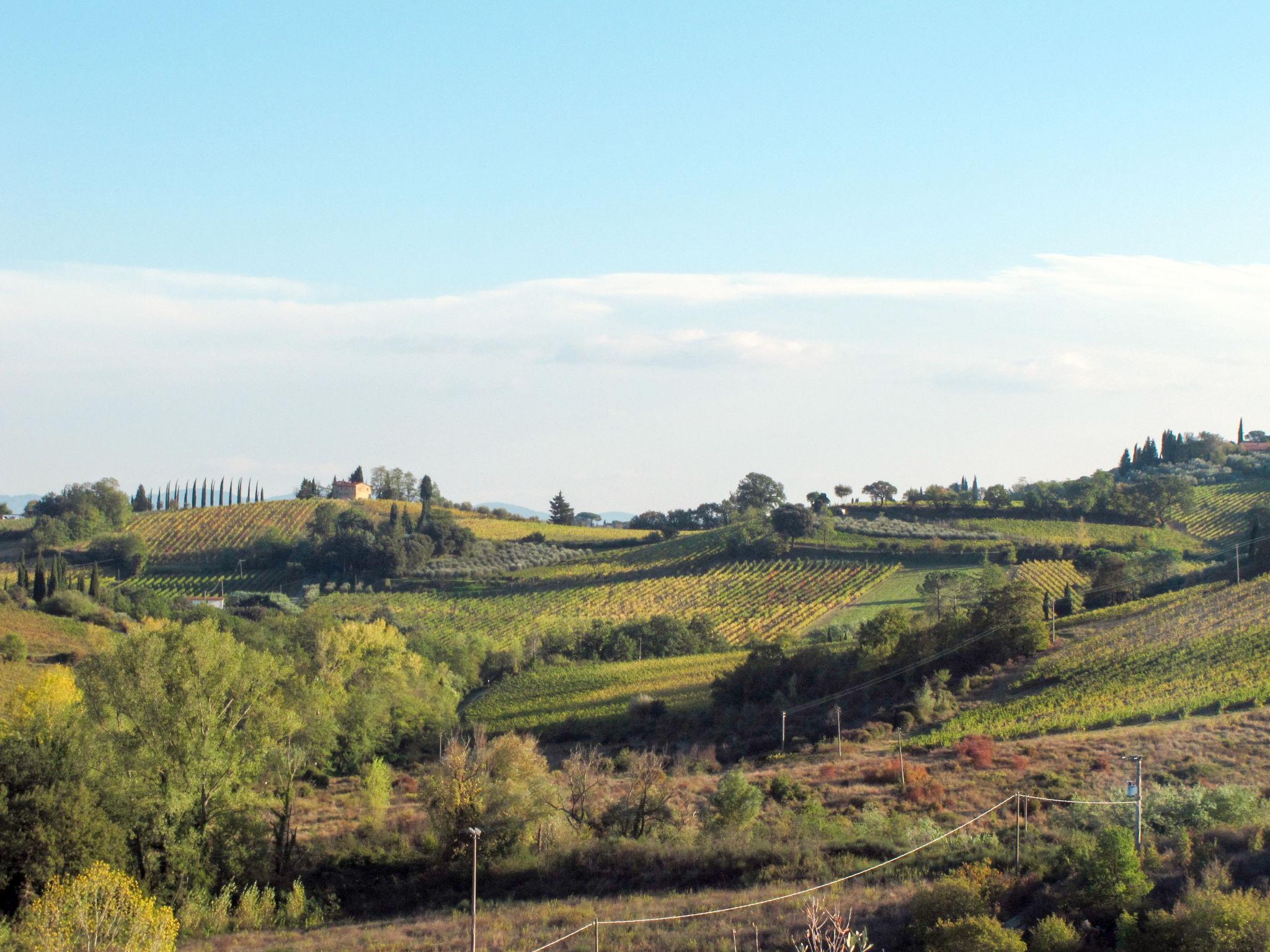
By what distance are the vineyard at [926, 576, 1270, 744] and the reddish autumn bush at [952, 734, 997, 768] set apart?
→ 274cm

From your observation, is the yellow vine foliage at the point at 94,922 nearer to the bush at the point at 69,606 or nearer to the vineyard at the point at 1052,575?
the vineyard at the point at 1052,575

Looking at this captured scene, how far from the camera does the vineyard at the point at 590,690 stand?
63312mm

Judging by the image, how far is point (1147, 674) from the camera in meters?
52.6

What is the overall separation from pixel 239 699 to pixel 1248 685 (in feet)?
129

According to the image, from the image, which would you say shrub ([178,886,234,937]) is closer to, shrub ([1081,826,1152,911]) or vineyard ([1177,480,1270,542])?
shrub ([1081,826,1152,911])

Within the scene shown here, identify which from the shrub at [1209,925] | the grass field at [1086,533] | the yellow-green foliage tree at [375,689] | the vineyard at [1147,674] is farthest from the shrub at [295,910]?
the grass field at [1086,533]

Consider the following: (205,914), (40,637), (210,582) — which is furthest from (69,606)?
(205,914)

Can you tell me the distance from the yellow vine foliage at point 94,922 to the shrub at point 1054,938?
1616 centimetres

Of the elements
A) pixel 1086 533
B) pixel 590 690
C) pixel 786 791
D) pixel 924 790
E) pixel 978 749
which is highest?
pixel 1086 533

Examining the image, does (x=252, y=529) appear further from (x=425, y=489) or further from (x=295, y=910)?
(x=295, y=910)

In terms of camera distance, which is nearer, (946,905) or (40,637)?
(946,905)

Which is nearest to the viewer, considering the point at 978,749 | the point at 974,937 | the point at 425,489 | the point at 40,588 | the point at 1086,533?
the point at 974,937

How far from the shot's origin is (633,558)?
117000 millimetres

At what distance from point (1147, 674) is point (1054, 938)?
35.2 meters
